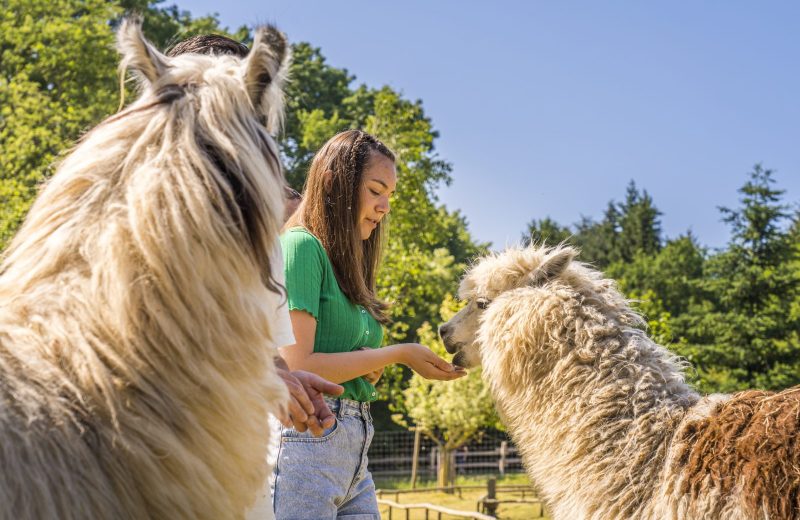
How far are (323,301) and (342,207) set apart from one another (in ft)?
1.38

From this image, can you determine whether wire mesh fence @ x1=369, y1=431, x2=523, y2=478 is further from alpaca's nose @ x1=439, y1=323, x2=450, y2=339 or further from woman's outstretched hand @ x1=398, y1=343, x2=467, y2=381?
woman's outstretched hand @ x1=398, y1=343, x2=467, y2=381

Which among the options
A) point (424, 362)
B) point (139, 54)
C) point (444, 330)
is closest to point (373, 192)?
point (424, 362)

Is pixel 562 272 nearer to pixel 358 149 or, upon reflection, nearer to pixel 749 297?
pixel 358 149

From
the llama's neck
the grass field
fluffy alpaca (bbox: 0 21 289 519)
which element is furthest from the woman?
the grass field

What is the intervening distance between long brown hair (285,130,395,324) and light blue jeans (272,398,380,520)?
19.7 inches

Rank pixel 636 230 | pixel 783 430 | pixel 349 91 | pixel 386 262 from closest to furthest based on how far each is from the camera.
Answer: pixel 783 430 < pixel 386 262 < pixel 349 91 < pixel 636 230

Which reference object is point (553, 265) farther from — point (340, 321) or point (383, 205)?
point (340, 321)

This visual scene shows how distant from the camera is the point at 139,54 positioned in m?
1.74

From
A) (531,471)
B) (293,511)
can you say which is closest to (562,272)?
(531,471)

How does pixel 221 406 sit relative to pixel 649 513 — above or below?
above

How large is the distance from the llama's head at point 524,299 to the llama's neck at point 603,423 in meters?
0.20

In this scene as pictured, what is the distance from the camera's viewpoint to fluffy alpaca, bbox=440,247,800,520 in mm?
3029

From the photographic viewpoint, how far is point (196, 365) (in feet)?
4.95

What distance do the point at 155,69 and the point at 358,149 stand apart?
1544 millimetres
